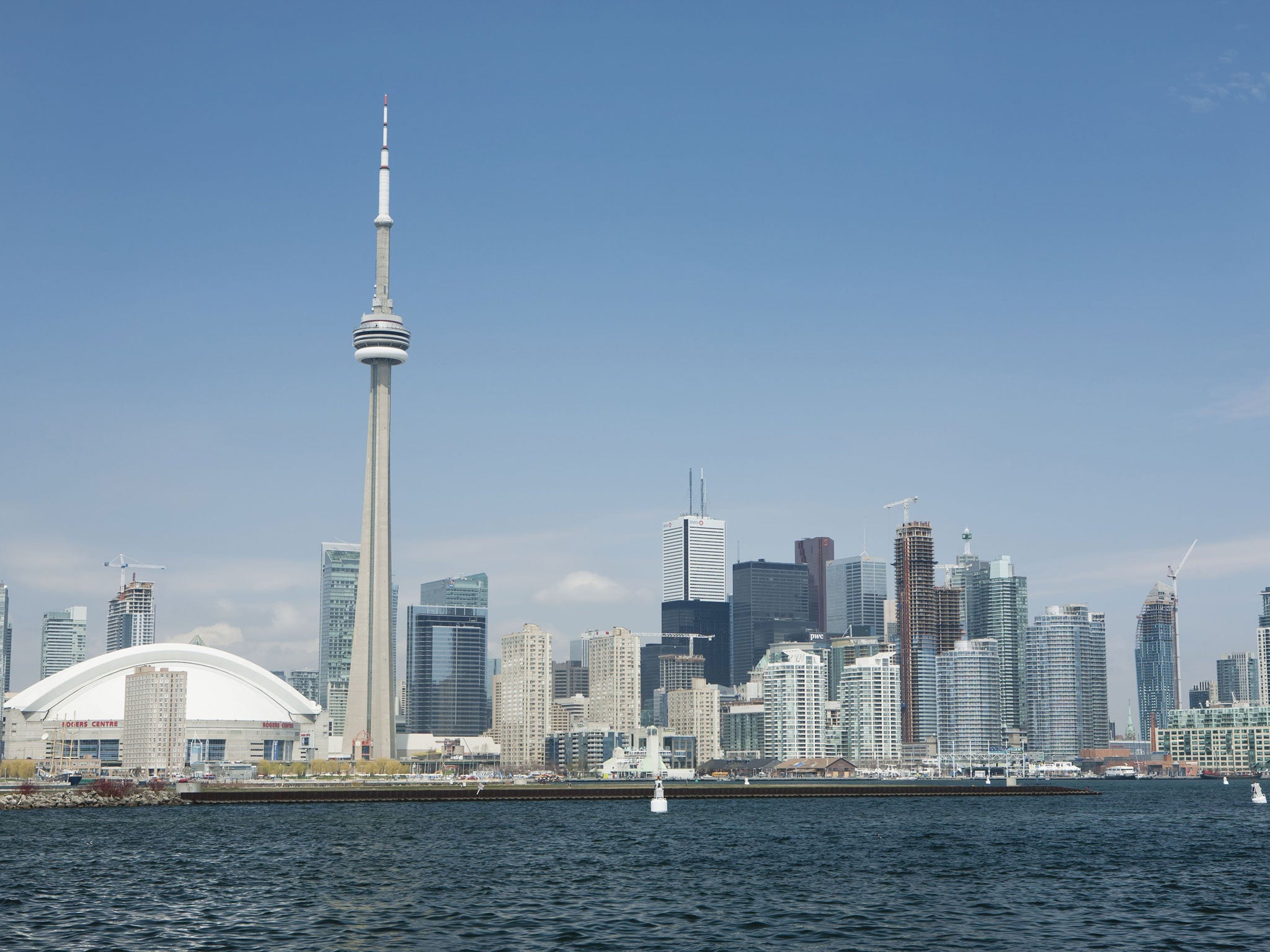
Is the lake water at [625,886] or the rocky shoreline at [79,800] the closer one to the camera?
the lake water at [625,886]

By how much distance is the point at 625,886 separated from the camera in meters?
78.3

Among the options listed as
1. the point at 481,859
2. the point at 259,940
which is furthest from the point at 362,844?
the point at 259,940

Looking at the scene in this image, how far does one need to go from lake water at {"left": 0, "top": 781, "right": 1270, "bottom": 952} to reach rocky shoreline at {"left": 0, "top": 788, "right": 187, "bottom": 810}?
106ft

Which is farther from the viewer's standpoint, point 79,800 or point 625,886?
point 79,800

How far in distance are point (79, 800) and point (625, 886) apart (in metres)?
116

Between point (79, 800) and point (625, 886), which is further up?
point (625, 886)

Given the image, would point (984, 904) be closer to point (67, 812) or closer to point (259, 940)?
point (259, 940)

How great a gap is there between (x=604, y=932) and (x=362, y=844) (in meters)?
51.2

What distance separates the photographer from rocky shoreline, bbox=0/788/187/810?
168 m

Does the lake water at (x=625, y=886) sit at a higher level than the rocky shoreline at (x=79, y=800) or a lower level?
higher

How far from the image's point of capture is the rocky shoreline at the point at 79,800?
6594 inches

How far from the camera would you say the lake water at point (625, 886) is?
59.3m

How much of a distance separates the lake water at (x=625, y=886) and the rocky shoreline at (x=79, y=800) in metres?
32.4

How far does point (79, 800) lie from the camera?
173000 mm
